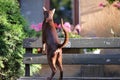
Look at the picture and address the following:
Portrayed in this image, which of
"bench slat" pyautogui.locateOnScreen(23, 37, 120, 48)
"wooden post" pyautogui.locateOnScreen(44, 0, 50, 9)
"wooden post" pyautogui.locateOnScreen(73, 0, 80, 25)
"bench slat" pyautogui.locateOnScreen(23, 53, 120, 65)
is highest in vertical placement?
"wooden post" pyautogui.locateOnScreen(44, 0, 50, 9)

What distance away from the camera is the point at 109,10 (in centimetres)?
942

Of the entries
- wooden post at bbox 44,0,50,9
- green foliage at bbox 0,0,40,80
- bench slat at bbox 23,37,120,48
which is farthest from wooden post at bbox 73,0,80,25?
bench slat at bbox 23,37,120,48

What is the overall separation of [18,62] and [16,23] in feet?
2.16

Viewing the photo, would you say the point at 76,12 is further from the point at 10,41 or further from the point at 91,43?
the point at 91,43

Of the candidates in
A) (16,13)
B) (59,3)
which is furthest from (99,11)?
(59,3)

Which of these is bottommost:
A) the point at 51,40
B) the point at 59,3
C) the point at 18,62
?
the point at 18,62

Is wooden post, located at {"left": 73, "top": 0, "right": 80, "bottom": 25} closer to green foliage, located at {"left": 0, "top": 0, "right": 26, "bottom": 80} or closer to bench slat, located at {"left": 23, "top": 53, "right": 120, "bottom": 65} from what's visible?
green foliage, located at {"left": 0, "top": 0, "right": 26, "bottom": 80}

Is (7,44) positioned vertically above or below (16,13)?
below

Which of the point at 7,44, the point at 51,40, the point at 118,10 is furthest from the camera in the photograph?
the point at 118,10

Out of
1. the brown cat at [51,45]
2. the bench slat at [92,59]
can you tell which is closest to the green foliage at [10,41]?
the bench slat at [92,59]

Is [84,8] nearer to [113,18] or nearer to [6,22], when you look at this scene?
[113,18]

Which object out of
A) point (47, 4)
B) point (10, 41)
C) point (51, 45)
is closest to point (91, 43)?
point (51, 45)

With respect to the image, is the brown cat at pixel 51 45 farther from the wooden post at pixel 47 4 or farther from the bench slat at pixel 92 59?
the wooden post at pixel 47 4

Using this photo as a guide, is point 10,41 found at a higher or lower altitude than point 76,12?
lower
